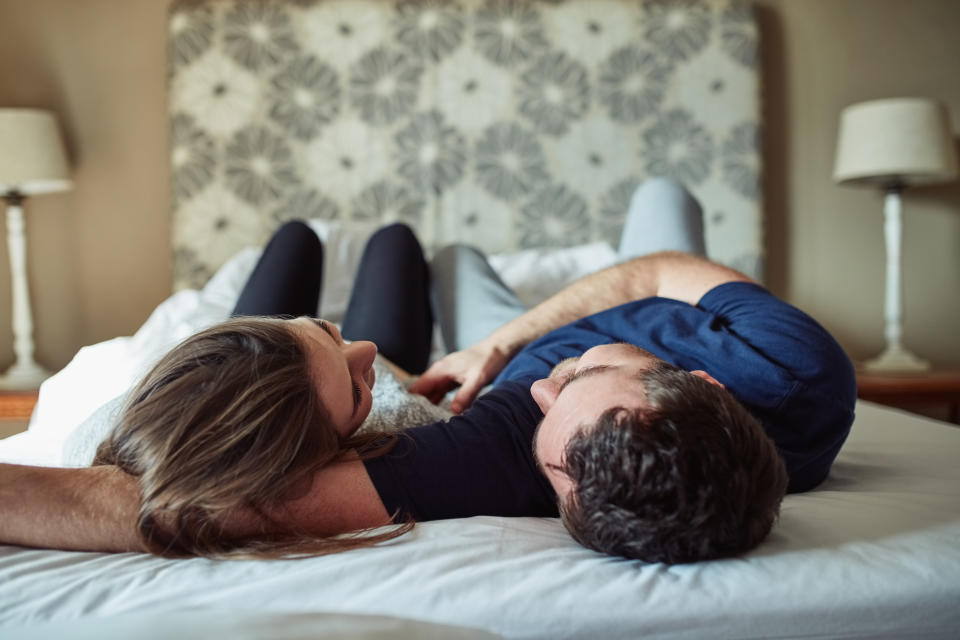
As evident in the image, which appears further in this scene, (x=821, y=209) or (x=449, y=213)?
(x=821, y=209)

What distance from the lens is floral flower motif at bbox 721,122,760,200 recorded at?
2.37 m

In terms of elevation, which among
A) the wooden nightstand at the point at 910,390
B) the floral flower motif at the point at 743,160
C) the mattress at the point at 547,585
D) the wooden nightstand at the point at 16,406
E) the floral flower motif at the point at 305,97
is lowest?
the wooden nightstand at the point at 910,390

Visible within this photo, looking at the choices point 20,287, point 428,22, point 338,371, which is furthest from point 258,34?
point 338,371

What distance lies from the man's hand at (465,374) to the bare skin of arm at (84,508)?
0.51 metres

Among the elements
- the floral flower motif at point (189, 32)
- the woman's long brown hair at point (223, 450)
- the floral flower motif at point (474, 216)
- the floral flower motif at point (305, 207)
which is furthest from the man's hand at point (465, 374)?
the floral flower motif at point (189, 32)

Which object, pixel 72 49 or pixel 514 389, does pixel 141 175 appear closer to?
pixel 72 49

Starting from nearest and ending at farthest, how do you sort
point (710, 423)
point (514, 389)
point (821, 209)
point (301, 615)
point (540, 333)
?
point (301, 615) < point (710, 423) < point (514, 389) < point (540, 333) < point (821, 209)

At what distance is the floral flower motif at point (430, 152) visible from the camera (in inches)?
93.0

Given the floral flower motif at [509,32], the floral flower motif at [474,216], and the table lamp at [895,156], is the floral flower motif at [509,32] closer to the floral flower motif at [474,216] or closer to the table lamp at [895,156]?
the floral flower motif at [474,216]

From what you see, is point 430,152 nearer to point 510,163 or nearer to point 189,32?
point 510,163

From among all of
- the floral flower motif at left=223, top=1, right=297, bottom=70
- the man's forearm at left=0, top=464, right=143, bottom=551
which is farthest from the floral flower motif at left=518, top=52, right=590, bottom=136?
the man's forearm at left=0, top=464, right=143, bottom=551

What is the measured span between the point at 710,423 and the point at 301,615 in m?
0.34

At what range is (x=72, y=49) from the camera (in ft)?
7.78

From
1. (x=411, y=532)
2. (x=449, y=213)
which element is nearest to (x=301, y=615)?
(x=411, y=532)
